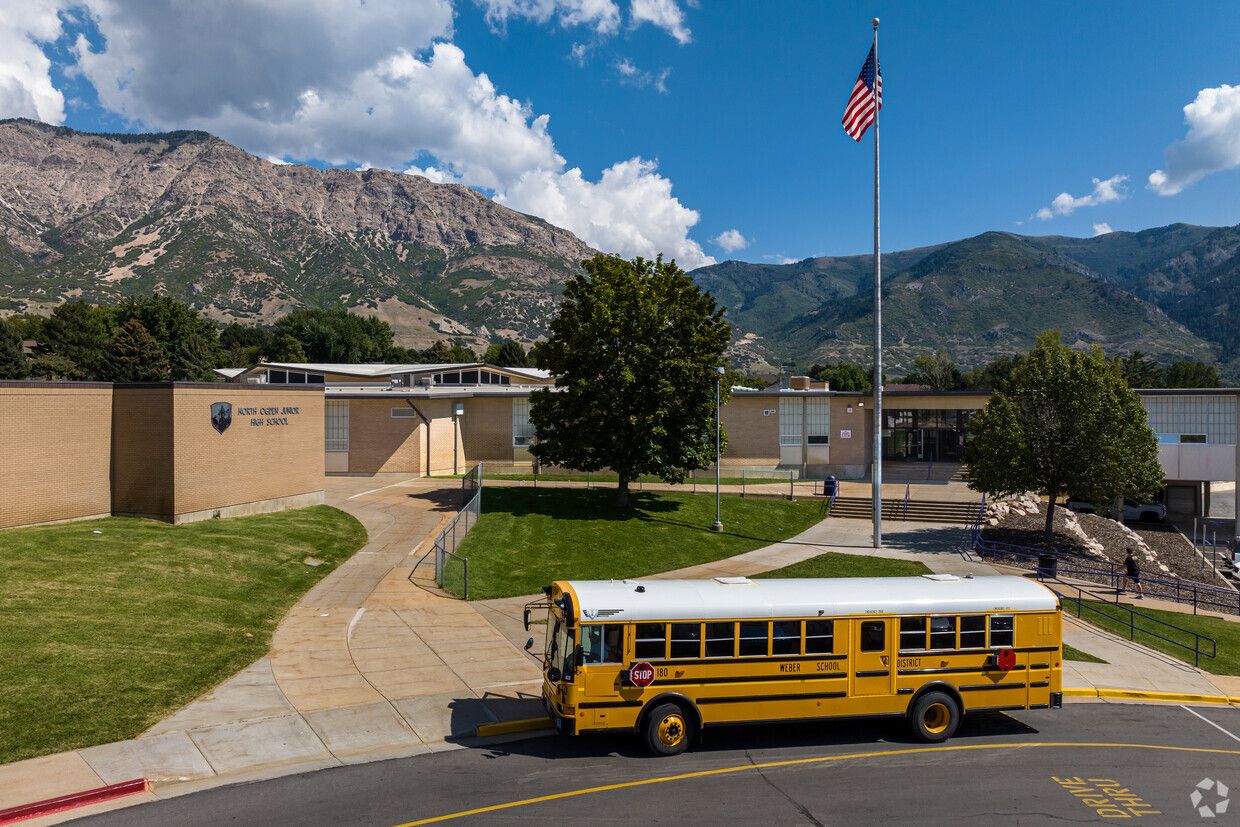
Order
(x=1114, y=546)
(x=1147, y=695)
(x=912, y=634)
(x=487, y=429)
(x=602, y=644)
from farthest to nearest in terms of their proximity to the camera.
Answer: (x=487, y=429) → (x=1114, y=546) → (x=1147, y=695) → (x=912, y=634) → (x=602, y=644)

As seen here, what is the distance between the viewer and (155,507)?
28.9 metres

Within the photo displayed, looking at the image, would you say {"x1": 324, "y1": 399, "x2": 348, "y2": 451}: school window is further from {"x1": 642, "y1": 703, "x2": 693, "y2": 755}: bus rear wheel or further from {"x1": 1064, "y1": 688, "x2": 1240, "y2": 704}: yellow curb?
{"x1": 1064, "y1": 688, "x2": 1240, "y2": 704}: yellow curb

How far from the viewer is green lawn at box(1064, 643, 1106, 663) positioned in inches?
786

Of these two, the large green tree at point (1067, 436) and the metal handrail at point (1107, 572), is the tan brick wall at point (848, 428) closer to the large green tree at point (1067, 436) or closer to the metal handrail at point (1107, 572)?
the large green tree at point (1067, 436)

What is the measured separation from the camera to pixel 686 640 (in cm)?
1354

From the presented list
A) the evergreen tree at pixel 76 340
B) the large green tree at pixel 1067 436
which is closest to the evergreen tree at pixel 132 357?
the evergreen tree at pixel 76 340

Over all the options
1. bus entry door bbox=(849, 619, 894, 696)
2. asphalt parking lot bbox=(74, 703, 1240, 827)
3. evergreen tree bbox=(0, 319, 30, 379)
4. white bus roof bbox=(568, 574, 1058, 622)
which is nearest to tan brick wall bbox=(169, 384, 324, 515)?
asphalt parking lot bbox=(74, 703, 1240, 827)

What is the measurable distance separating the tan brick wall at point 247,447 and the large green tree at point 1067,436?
30.9 meters

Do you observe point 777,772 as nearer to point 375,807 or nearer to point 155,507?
point 375,807

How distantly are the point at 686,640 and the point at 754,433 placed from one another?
128ft

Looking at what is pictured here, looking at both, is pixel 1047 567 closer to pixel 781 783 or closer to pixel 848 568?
pixel 848 568

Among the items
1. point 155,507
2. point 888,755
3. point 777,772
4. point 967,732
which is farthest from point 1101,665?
point 155,507

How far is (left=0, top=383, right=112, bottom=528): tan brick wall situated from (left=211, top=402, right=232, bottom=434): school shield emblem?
3.52 meters

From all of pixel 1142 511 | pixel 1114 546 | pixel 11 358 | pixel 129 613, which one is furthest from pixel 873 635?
pixel 11 358
